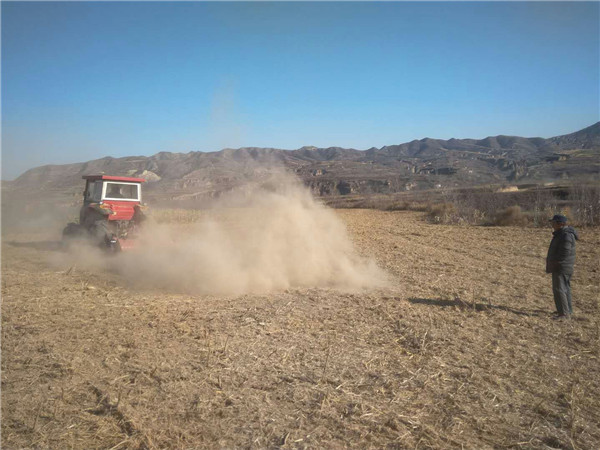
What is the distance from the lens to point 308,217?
33.6 ft

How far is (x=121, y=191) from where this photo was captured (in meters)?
13.6

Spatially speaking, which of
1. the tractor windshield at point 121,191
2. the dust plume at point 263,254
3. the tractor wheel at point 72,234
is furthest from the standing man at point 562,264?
the tractor wheel at point 72,234

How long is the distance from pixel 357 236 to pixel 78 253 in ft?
36.0

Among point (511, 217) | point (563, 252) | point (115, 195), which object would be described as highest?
point (115, 195)

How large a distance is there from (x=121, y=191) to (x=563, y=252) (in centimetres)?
1313

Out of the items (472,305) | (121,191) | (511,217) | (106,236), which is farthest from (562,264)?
(511,217)

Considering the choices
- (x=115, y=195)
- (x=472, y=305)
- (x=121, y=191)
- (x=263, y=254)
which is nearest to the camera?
(x=472, y=305)

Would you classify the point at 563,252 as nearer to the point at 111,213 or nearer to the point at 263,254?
the point at 263,254

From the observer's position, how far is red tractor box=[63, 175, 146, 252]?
11789 mm

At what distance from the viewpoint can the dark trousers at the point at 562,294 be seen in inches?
265

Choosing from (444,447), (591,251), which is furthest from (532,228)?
(444,447)

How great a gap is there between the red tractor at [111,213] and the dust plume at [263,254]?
0.96 m

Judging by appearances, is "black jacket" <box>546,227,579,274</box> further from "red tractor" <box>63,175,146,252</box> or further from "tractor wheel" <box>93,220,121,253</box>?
"tractor wheel" <box>93,220,121,253</box>

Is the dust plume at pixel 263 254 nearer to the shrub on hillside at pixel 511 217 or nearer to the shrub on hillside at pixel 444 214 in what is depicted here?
the shrub on hillside at pixel 511 217
